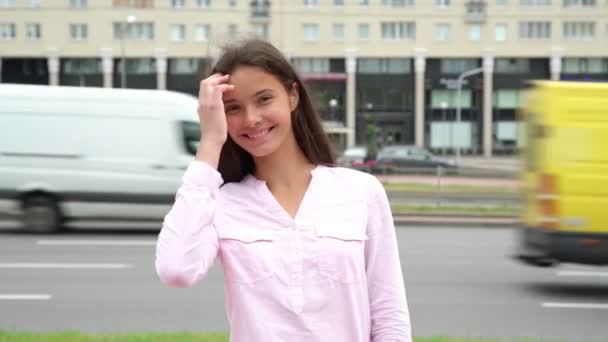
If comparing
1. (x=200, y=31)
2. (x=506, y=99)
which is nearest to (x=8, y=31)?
(x=200, y=31)

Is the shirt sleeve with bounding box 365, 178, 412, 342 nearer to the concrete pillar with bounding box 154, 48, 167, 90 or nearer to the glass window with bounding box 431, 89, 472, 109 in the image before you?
the concrete pillar with bounding box 154, 48, 167, 90

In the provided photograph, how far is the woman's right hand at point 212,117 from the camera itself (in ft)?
7.13

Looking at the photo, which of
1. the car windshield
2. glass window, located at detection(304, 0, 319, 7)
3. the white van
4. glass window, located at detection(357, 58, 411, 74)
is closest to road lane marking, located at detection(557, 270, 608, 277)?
the white van

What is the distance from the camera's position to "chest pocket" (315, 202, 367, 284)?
2141 millimetres

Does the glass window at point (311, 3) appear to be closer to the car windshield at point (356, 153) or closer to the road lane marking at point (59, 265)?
the car windshield at point (356, 153)

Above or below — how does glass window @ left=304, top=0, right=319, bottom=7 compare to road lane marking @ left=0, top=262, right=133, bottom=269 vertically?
above

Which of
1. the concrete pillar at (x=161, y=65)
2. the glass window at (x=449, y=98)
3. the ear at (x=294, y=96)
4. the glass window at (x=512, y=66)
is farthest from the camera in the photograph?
the glass window at (x=449, y=98)

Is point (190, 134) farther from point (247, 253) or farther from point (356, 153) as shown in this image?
point (356, 153)

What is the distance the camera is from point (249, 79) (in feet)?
7.43

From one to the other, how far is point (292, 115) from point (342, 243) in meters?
0.42

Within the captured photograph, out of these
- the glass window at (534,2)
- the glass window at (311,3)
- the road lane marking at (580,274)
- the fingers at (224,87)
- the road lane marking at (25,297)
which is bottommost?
the road lane marking at (580,274)

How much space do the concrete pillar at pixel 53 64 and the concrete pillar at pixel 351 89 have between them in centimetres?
2142

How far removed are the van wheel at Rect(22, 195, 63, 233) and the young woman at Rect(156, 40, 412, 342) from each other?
48.1ft

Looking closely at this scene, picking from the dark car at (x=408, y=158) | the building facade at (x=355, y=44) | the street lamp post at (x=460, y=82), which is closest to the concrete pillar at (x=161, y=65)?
the building facade at (x=355, y=44)
